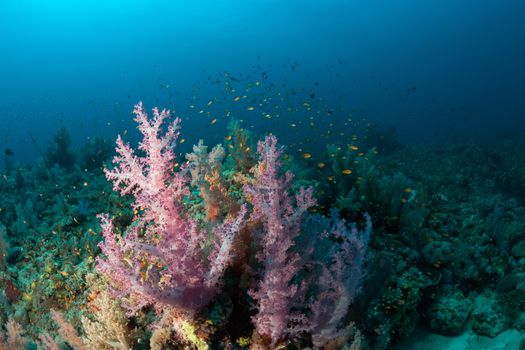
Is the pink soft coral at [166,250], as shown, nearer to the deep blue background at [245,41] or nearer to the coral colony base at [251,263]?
the coral colony base at [251,263]

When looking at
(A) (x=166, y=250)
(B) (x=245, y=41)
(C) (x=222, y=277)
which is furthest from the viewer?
(B) (x=245, y=41)

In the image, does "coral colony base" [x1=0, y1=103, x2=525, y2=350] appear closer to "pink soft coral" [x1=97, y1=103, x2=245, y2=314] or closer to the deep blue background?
"pink soft coral" [x1=97, y1=103, x2=245, y2=314]

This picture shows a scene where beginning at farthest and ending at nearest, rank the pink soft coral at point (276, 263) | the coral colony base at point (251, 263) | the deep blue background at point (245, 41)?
the deep blue background at point (245, 41), the coral colony base at point (251, 263), the pink soft coral at point (276, 263)

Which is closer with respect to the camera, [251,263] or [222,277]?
[222,277]

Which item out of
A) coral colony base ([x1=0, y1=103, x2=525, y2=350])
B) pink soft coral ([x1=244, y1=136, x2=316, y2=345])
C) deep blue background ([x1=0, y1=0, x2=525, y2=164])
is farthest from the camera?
deep blue background ([x1=0, y1=0, x2=525, y2=164])

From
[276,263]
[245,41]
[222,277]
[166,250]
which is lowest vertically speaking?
[222,277]

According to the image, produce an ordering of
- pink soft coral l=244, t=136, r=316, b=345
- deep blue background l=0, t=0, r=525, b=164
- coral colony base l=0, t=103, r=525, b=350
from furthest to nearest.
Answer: deep blue background l=0, t=0, r=525, b=164, coral colony base l=0, t=103, r=525, b=350, pink soft coral l=244, t=136, r=316, b=345

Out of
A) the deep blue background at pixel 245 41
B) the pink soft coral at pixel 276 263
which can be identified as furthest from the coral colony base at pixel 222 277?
the deep blue background at pixel 245 41

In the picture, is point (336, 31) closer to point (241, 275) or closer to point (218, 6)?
point (218, 6)

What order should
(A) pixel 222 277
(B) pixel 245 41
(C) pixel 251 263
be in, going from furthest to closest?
(B) pixel 245 41
(C) pixel 251 263
(A) pixel 222 277

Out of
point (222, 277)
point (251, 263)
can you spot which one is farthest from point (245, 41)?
point (222, 277)

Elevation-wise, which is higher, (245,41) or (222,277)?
(245,41)

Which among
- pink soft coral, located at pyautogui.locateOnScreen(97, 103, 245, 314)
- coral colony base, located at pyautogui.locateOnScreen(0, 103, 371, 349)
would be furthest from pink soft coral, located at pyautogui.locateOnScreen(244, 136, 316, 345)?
pink soft coral, located at pyautogui.locateOnScreen(97, 103, 245, 314)

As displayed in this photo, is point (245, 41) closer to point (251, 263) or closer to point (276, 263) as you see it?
point (251, 263)
